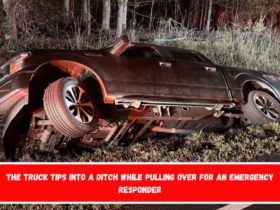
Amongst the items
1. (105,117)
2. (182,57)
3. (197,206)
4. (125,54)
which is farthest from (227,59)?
(197,206)

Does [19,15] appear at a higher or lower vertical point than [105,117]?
higher

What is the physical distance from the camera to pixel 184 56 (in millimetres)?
5152

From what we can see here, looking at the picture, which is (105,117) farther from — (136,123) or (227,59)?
(227,59)

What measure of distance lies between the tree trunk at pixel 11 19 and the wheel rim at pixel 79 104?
19.1ft

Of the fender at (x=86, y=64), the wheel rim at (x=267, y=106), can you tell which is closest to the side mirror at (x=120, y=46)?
the fender at (x=86, y=64)

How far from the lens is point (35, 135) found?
3.80m

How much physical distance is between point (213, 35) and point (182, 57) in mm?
8651

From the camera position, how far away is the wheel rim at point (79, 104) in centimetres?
351

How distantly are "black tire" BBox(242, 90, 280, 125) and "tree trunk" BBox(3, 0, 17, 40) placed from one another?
6935 millimetres

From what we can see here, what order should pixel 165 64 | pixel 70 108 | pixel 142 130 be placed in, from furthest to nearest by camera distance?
pixel 142 130 → pixel 165 64 → pixel 70 108

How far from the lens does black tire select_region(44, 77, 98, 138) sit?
3.32 meters

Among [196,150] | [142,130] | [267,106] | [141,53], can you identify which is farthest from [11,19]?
[267,106]

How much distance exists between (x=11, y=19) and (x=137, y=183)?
7349 mm

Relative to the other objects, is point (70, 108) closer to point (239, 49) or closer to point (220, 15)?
point (239, 49)
